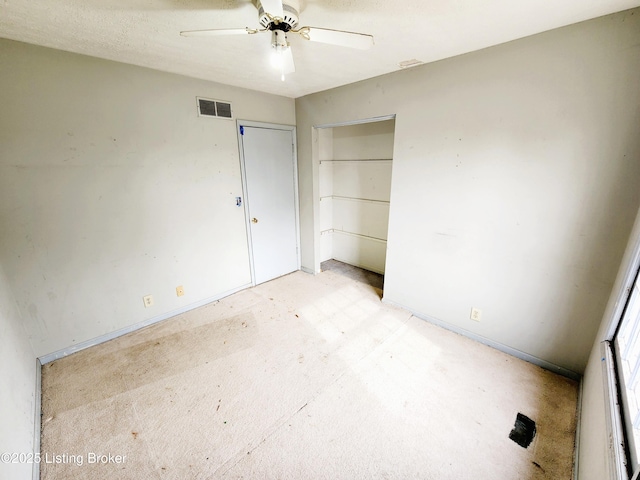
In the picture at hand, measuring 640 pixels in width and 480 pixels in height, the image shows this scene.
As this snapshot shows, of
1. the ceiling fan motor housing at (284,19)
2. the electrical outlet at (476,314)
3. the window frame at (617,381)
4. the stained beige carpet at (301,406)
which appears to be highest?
the ceiling fan motor housing at (284,19)

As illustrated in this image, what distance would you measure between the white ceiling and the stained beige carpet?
2376 millimetres

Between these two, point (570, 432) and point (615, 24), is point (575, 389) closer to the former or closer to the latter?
point (570, 432)

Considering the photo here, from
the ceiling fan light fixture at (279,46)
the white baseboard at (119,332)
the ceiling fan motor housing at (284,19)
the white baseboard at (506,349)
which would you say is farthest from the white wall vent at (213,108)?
the white baseboard at (506,349)

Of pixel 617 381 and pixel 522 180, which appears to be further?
pixel 522 180

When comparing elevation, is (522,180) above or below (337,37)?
below

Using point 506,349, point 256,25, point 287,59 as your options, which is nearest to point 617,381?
point 506,349

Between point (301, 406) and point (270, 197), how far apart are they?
2.40m

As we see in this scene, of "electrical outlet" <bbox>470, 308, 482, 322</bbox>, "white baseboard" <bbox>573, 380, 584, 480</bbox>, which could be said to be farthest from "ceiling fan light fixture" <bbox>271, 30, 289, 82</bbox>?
A: "white baseboard" <bbox>573, 380, 584, 480</bbox>

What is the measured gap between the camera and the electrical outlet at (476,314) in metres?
2.30

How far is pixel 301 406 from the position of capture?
1.76 m

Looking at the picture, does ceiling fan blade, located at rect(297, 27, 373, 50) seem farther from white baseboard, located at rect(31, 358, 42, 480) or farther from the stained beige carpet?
white baseboard, located at rect(31, 358, 42, 480)

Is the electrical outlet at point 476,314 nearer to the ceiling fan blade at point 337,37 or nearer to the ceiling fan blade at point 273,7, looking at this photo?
the ceiling fan blade at point 337,37

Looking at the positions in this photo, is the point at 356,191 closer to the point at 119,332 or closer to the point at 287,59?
the point at 287,59

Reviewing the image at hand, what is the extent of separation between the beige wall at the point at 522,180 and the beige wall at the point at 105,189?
1798mm
